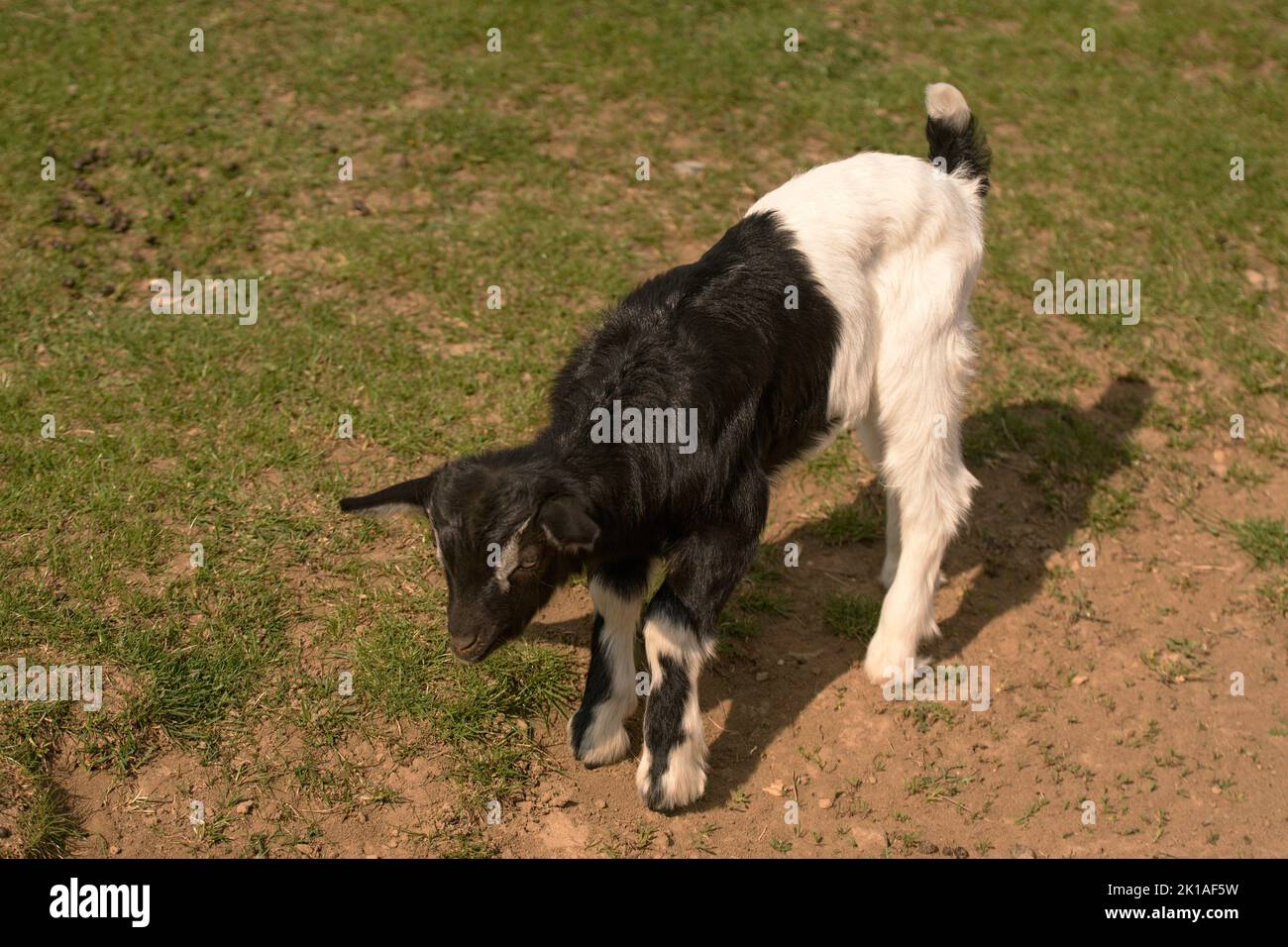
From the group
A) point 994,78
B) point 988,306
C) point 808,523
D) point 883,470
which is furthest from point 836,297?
point 994,78

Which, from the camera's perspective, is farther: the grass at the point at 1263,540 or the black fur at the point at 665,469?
the grass at the point at 1263,540

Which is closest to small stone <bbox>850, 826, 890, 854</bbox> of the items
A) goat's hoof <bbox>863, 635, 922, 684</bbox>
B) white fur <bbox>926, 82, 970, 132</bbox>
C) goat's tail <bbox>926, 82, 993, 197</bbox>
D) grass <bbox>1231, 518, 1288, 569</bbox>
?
goat's hoof <bbox>863, 635, 922, 684</bbox>

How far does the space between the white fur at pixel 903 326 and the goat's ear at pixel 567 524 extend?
1.58m

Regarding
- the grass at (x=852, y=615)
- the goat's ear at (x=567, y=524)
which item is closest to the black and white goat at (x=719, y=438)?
the goat's ear at (x=567, y=524)

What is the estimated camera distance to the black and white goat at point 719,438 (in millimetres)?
4426

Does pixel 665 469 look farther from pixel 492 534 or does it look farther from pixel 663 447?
pixel 492 534

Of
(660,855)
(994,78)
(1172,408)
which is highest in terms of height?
(994,78)

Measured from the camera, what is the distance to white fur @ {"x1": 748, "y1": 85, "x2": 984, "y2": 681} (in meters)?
5.29

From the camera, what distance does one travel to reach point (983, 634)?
20.4 ft

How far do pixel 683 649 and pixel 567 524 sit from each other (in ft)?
3.39

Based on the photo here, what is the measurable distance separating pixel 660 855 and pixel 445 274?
4.42 metres

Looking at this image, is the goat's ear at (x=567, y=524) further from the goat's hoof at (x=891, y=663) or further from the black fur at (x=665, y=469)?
the goat's hoof at (x=891, y=663)

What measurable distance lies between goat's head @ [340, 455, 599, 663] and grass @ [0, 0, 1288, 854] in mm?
1020

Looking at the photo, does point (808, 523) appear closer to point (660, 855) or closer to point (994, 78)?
point (660, 855)
